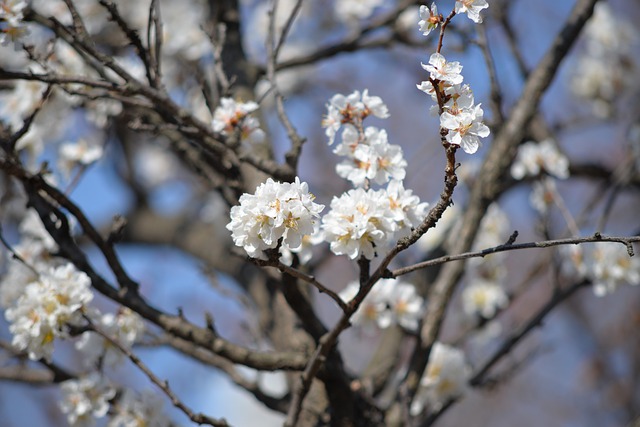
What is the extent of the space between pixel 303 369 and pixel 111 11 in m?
0.97

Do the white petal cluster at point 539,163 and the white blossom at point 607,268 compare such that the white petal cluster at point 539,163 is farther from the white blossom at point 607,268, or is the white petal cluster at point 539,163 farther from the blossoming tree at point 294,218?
the white blossom at point 607,268

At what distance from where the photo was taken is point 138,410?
1.74 metres

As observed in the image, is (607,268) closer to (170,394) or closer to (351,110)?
(351,110)

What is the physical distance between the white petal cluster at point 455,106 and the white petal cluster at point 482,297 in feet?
Answer: 5.73

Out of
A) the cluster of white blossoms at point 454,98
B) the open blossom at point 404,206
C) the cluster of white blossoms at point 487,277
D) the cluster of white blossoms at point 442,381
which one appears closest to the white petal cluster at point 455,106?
the cluster of white blossoms at point 454,98

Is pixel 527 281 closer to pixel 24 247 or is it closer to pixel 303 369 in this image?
pixel 303 369

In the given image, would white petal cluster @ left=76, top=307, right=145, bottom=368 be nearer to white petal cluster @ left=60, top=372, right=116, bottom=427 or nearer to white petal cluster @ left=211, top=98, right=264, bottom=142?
white petal cluster @ left=60, top=372, right=116, bottom=427

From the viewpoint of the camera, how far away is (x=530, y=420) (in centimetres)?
667

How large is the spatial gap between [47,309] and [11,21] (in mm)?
682

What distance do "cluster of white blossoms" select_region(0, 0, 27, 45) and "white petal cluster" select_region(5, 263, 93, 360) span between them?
0.57 m

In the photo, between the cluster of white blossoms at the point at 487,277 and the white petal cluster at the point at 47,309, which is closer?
the white petal cluster at the point at 47,309

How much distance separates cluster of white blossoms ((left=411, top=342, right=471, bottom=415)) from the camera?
201 centimetres

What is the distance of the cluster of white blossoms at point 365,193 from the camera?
1179 mm

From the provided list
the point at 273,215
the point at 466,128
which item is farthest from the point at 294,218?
the point at 466,128
